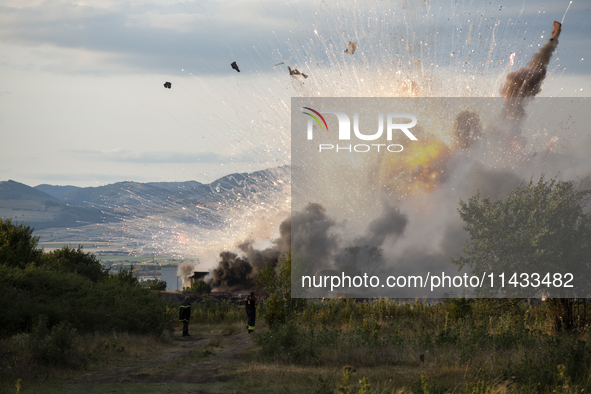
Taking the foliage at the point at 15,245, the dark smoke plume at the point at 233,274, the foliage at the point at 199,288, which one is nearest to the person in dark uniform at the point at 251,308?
the foliage at the point at 15,245

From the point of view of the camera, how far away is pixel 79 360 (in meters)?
14.6

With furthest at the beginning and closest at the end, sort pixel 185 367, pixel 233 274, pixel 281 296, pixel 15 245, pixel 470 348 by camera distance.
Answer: pixel 233 274 → pixel 15 245 → pixel 281 296 → pixel 185 367 → pixel 470 348

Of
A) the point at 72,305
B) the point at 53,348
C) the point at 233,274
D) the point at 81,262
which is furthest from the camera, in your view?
the point at 233,274

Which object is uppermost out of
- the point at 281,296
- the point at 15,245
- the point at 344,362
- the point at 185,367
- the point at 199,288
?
the point at 15,245

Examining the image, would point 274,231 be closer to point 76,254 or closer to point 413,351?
point 76,254

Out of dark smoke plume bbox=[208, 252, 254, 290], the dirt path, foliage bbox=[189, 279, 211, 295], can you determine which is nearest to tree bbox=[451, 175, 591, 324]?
the dirt path

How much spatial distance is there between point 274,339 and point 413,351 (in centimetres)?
452

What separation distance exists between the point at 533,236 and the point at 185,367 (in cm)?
1430

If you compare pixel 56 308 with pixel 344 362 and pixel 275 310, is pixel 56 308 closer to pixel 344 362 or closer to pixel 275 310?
pixel 275 310

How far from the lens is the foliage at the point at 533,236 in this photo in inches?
766

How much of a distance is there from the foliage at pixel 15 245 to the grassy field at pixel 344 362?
1110cm

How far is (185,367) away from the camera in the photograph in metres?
15.5

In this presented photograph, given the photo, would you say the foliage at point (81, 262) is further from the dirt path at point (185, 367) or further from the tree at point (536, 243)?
the tree at point (536, 243)

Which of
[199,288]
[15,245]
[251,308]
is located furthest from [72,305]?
[199,288]
